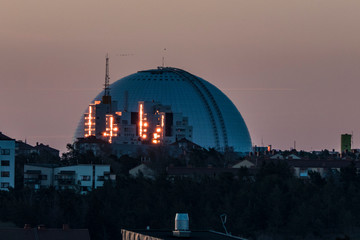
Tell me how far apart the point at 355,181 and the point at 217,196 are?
58.6ft

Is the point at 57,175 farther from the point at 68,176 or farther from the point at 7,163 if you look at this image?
the point at 7,163

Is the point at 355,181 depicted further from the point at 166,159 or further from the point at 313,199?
the point at 166,159

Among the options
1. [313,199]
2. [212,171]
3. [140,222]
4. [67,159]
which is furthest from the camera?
Answer: [67,159]

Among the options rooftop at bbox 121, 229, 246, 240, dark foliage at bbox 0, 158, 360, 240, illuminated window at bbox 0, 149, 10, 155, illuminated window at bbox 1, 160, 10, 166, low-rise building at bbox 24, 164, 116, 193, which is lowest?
rooftop at bbox 121, 229, 246, 240

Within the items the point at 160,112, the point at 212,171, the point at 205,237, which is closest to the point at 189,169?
the point at 212,171

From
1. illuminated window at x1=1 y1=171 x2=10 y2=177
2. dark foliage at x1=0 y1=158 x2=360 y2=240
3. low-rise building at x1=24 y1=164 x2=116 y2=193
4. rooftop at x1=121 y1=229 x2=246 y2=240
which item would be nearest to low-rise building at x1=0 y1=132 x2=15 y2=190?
illuminated window at x1=1 y1=171 x2=10 y2=177

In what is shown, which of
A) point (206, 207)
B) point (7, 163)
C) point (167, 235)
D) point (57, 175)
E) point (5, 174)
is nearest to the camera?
point (167, 235)

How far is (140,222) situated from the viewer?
286 ft

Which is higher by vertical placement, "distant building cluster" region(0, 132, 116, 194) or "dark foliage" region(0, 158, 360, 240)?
"distant building cluster" region(0, 132, 116, 194)

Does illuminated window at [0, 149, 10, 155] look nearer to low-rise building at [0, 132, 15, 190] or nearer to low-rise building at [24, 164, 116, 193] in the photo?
low-rise building at [0, 132, 15, 190]

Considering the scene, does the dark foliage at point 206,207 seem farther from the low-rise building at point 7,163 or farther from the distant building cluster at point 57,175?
the low-rise building at point 7,163

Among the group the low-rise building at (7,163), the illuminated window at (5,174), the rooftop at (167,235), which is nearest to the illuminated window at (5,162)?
the low-rise building at (7,163)

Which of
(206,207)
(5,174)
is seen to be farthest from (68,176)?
(206,207)

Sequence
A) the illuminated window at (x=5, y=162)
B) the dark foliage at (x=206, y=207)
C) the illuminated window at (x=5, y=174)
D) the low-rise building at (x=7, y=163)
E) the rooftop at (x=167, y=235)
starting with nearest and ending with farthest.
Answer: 1. the rooftop at (x=167, y=235)
2. the dark foliage at (x=206, y=207)
3. the low-rise building at (x=7, y=163)
4. the illuminated window at (x=5, y=174)
5. the illuminated window at (x=5, y=162)
